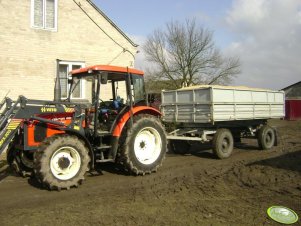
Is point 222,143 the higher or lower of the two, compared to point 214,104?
lower

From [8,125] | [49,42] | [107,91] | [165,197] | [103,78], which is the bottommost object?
[165,197]

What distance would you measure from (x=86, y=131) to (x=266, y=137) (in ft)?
23.5

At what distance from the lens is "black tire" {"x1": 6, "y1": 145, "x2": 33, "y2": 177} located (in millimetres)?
7801

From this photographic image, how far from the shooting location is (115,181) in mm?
7820

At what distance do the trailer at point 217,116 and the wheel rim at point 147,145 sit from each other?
2.01 metres

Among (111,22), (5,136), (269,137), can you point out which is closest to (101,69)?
(5,136)

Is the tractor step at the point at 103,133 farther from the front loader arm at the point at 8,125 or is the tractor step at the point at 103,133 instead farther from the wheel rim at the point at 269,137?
the wheel rim at the point at 269,137

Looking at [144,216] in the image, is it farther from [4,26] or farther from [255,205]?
[4,26]

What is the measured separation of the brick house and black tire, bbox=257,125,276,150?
566 centimetres

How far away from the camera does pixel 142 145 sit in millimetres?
8555

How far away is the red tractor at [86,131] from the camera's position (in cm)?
688

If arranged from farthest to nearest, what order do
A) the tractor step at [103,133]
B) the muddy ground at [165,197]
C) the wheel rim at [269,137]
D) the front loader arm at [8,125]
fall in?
1. the wheel rim at [269,137]
2. the tractor step at [103,133]
3. the front loader arm at [8,125]
4. the muddy ground at [165,197]

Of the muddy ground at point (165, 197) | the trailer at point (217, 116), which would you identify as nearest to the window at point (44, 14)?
the trailer at point (217, 116)

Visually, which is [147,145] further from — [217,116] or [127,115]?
[217,116]
